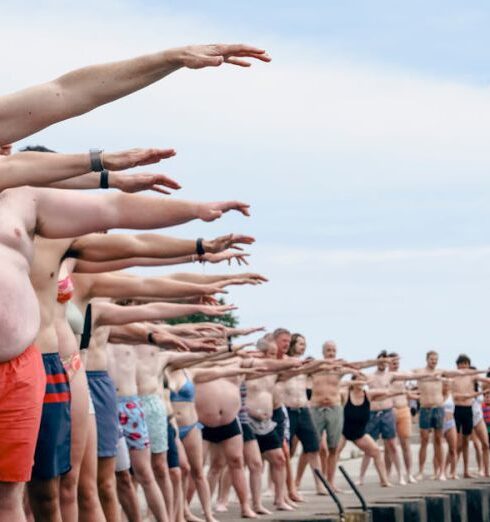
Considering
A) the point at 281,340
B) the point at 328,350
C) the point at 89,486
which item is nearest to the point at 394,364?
the point at 328,350

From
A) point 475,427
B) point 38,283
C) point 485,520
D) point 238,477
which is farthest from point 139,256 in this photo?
point 475,427

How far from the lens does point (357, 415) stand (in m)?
25.2

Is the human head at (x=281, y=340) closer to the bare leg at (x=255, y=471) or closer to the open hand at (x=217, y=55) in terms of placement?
the bare leg at (x=255, y=471)

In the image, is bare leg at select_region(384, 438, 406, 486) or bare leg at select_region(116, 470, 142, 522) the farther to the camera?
bare leg at select_region(384, 438, 406, 486)

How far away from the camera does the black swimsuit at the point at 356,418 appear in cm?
2511

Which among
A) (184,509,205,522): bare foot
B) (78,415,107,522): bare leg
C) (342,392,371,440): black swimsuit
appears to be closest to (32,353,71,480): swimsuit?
(78,415,107,522): bare leg

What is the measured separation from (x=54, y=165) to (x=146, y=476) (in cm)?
668

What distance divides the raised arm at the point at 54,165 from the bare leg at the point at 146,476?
6.43 meters

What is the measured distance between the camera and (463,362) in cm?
2917

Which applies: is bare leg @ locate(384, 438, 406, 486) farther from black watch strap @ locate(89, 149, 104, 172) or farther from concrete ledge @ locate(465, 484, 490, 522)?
black watch strap @ locate(89, 149, 104, 172)

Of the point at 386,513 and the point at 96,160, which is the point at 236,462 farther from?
the point at 96,160

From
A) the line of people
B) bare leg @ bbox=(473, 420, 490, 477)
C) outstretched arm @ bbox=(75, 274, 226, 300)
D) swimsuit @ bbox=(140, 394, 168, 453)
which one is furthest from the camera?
bare leg @ bbox=(473, 420, 490, 477)

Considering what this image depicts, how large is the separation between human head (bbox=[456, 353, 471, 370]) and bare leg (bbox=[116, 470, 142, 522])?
17.6m

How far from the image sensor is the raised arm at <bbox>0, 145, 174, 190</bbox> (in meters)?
6.71
